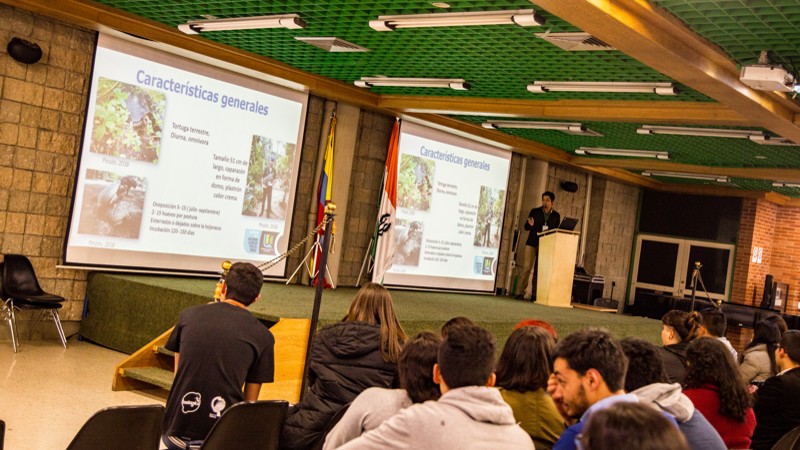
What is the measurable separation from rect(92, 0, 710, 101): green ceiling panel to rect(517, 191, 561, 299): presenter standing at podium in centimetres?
368

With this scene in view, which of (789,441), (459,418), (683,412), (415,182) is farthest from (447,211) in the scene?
(459,418)

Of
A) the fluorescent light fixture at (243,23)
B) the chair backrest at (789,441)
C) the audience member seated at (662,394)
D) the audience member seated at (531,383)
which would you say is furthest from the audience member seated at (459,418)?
the fluorescent light fixture at (243,23)

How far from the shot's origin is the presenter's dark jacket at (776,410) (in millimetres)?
4465

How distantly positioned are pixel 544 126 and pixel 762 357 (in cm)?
542

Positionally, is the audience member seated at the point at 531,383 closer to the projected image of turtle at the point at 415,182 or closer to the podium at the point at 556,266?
the projected image of turtle at the point at 415,182

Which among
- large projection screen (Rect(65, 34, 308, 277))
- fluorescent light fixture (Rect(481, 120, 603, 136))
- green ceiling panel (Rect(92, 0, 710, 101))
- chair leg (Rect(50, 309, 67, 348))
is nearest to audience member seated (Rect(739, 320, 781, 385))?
green ceiling panel (Rect(92, 0, 710, 101))

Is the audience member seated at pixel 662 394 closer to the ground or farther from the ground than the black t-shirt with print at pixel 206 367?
farther from the ground

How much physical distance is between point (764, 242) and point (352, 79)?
11042 millimetres

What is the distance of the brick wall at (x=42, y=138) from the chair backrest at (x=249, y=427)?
5232 millimetres

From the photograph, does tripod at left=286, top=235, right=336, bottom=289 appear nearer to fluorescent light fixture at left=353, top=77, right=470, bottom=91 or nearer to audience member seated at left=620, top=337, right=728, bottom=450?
fluorescent light fixture at left=353, top=77, right=470, bottom=91

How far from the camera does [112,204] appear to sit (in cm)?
807

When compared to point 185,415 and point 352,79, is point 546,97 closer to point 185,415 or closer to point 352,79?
point 352,79

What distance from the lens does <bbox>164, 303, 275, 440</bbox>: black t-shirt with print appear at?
361 cm

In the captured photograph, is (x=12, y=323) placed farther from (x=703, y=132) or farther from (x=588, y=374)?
(x=703, y=132)
